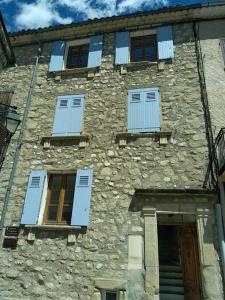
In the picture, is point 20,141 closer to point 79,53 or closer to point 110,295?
point 79,53

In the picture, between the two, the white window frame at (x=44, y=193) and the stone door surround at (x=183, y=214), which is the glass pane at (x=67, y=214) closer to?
the white window frame at (x=44, y=193)

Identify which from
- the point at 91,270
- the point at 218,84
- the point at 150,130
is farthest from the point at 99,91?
the point at 91,270

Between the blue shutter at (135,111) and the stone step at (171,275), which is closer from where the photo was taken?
the blue shutter at (135,111)

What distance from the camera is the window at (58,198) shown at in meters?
7.19

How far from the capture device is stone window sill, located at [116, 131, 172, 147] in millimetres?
7629

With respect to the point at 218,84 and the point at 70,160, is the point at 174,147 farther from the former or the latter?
the point at 70,160

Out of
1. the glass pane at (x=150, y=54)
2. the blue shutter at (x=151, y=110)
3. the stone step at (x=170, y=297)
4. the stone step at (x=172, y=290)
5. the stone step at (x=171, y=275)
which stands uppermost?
the glass pane at (x=150, y=54)

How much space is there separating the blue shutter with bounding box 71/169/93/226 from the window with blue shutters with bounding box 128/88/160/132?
1.84 metres

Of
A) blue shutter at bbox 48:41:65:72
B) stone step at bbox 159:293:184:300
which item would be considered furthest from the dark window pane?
stone step at bbox 159:293:184:300

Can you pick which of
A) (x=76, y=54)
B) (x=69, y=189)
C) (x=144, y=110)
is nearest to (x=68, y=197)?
(x=69, y=189)

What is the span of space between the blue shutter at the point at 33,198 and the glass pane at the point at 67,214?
69 cm

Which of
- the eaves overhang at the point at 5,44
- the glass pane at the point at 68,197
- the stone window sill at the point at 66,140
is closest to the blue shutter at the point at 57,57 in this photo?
the eaves overhang at the point at 5,44

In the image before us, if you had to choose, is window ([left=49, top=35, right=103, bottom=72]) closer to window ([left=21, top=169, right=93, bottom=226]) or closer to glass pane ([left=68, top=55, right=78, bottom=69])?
glass pane ([left=68, top=55, right=78, bottom=69])

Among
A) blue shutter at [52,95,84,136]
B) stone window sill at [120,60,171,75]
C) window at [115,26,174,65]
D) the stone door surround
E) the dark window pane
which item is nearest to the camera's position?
the stone door surround
